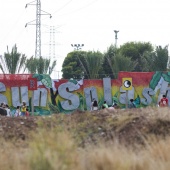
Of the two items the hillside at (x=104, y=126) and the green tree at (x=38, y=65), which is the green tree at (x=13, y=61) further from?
the hillside at (x=104, y=126)

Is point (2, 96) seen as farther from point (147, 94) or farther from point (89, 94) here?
point (147, 94)

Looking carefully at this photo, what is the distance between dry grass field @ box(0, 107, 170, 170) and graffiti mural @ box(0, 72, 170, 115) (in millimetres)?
23857

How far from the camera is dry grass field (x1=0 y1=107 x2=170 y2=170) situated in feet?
30.9

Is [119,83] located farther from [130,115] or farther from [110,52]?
[110,52]

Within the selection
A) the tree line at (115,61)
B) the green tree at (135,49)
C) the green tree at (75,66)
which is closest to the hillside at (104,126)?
the tree line at (115,61)

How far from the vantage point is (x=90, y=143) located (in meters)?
12.6

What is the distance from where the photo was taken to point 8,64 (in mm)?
60156

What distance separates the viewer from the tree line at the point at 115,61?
63.9 meters

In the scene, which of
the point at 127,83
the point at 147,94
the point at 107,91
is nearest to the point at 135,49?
the point at 107,91

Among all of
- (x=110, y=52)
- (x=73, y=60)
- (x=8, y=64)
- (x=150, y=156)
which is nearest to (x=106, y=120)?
(x=150, y=156)

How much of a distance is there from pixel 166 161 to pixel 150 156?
44cm

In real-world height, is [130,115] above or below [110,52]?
below

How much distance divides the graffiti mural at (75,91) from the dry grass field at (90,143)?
23.9m

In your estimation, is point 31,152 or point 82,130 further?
point 82,130
